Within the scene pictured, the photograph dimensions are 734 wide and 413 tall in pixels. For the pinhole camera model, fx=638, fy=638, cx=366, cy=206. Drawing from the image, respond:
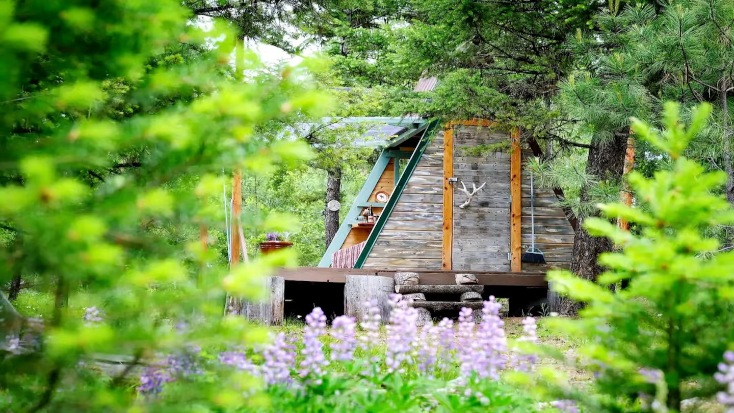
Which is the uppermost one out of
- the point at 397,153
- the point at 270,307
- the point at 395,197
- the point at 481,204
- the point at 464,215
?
the point at 397,153

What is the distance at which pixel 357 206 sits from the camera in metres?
12.7

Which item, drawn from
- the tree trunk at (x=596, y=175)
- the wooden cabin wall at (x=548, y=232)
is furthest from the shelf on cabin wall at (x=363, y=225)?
the tree trunk at (x=596, y=175)

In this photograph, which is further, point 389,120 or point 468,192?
point 389,120

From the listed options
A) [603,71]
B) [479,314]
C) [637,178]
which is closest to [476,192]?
[479,314]

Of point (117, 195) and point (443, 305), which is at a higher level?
point (117, 195)

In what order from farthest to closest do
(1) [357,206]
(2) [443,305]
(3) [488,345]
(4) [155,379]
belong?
(1) [357,206] < (2) [443,305] < (3) [488,345] < (4) [155,379]

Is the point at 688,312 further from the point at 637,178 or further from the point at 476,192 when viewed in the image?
the point at 476,192

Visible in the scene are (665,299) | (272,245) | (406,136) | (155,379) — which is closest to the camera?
(665,299)

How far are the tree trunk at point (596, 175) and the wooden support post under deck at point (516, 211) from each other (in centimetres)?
140

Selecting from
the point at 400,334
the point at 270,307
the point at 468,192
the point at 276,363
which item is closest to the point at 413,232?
the point at 468,192

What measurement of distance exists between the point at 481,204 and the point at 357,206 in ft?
9.01

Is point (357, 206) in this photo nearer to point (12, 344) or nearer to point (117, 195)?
point (12, 344)

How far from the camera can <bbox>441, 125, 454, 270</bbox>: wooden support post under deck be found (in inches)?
429

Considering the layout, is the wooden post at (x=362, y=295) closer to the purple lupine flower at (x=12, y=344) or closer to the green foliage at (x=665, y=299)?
the purple lupine flower at (x=12, y=344)
